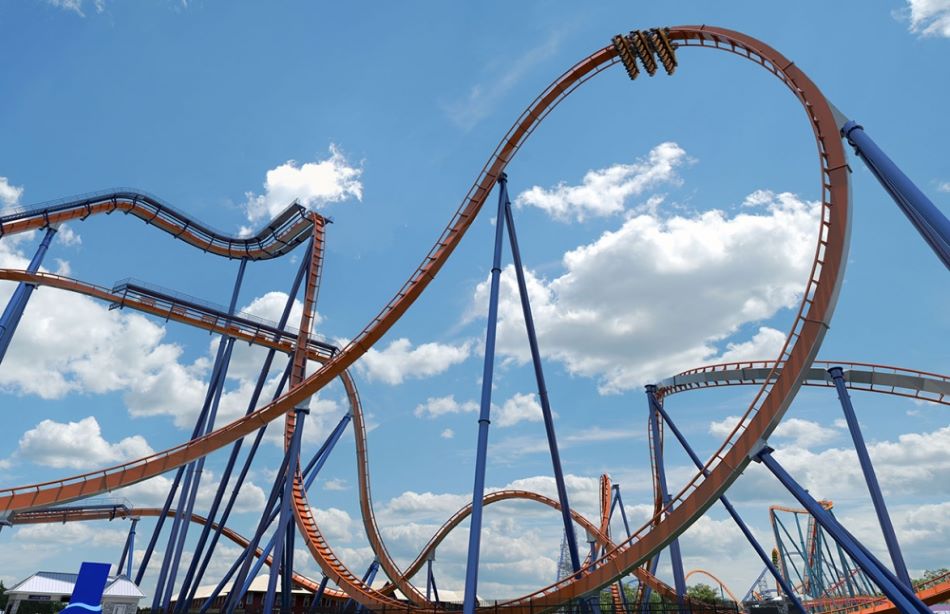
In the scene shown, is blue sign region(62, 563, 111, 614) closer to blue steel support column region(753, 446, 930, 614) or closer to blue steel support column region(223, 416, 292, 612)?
blue steel support column region(223, 416, 292, 612)

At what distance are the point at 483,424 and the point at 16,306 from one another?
14.1m

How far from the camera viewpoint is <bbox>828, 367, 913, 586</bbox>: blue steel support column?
486 inches

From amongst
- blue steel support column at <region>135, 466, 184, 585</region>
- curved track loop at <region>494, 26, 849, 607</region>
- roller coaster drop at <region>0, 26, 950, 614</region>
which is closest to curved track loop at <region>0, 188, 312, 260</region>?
roller coaster drop at <region>0, 26, 950, 614</region>

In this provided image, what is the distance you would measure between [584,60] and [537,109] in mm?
1509

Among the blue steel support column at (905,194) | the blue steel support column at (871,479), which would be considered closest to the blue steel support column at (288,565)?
the blue steel support column at (871,479)

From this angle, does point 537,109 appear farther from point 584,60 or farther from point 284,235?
point 284,235

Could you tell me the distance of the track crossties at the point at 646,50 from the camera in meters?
13.0

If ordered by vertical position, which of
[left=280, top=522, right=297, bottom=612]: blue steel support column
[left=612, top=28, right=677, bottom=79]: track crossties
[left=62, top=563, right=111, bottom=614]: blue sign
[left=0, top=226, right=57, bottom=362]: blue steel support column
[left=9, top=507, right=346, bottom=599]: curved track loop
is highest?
[left=612, top=28, right=677, bottom=79]: track crossties

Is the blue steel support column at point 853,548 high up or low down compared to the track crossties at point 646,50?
down

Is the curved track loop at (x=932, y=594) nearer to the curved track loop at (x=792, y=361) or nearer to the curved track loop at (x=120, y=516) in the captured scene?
the curved track loop at (x=792, y=361)

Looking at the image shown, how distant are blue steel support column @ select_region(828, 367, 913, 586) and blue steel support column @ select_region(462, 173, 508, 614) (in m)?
8.40

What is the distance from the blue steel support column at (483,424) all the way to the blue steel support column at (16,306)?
43.8 ft

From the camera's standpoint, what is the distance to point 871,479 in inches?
531

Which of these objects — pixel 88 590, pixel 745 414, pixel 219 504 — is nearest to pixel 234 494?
pixel 219 504
